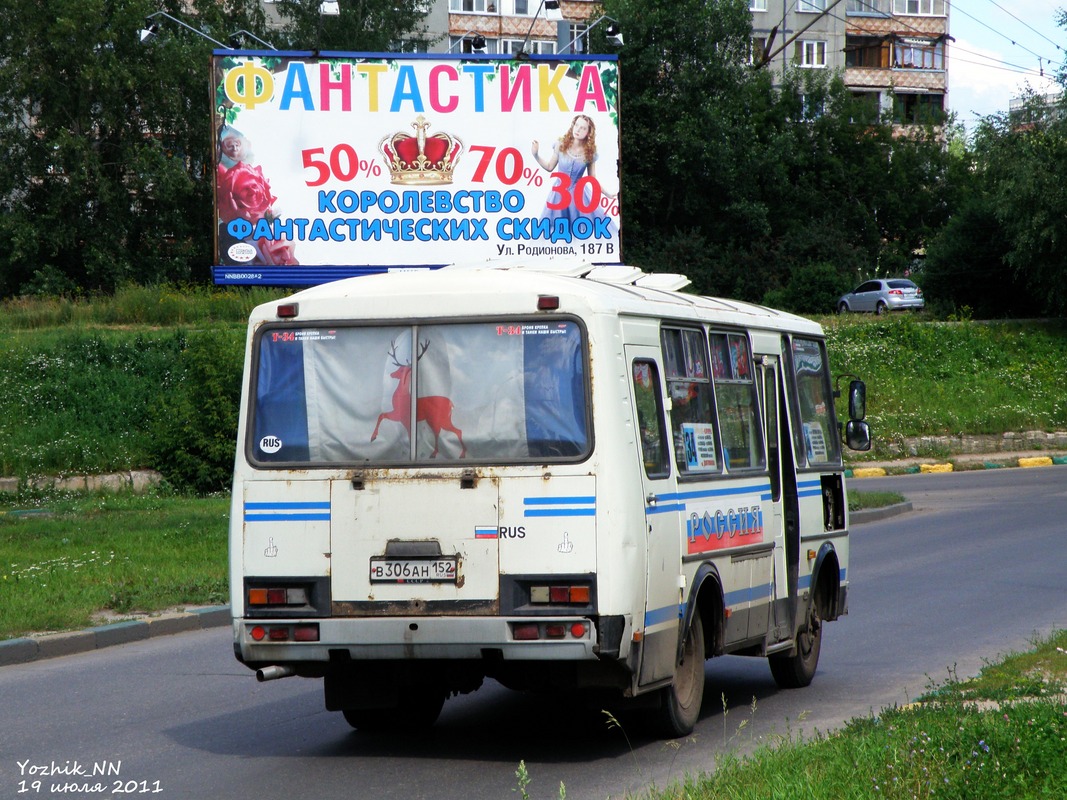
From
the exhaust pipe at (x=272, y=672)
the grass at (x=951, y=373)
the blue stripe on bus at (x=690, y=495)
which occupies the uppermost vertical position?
the blue stripe on bus at (x=690, y=495)

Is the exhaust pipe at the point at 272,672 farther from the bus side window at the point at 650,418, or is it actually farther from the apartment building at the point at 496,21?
the apartment building at the point at 496,21

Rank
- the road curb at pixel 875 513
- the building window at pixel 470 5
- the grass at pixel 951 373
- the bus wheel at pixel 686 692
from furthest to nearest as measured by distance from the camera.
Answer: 1. the building window at pixel 470 5
2. the grass at pixel 951 373
3. the road curb at pixel 875 513
4. the bus wheel at pixel 686 692

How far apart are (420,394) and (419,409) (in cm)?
8

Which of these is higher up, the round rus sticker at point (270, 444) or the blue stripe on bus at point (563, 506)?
the round rus sticker at point (270, 444)

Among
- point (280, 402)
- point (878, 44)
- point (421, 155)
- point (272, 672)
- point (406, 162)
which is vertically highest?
point (878, 44)

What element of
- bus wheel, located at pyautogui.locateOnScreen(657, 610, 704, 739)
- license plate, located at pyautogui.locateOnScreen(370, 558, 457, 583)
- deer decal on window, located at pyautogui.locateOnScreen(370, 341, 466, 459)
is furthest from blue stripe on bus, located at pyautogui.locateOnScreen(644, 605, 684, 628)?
deer decal on window, located at pyautogui.locateOnScreen(370, 341, 466, 459)

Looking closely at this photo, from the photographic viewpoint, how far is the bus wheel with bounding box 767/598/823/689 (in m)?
10.3

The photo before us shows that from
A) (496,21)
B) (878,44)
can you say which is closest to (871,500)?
(496,21)

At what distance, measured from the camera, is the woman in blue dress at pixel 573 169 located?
2383 centimetres

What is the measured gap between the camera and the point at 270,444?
7949 millimetres

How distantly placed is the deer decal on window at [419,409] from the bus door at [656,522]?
101 cm

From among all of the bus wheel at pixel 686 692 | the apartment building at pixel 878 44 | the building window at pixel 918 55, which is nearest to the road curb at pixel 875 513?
the bus wheel at pixel 686 692

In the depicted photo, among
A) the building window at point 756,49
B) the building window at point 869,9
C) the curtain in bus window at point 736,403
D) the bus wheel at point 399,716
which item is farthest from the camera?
the building window at point 869,9

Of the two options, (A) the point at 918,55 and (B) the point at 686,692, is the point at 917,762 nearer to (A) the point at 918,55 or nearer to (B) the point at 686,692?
(B) the point at 686,692
